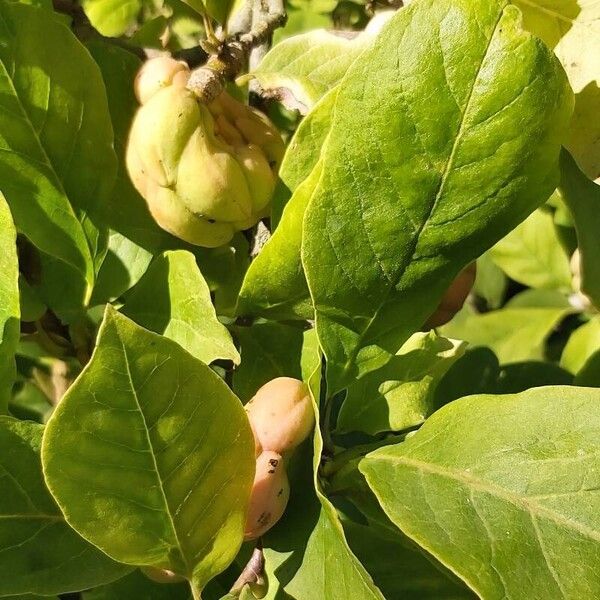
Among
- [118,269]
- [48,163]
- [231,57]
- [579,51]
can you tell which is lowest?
[118,269]

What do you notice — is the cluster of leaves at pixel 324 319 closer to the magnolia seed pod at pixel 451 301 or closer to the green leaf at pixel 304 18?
the magnolia seed pod at pixel 451 301

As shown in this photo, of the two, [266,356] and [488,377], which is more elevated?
[266,356]

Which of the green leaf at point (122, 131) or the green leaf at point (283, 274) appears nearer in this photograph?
the green leaf at point (283, 274)

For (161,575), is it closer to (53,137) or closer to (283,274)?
(283,274)

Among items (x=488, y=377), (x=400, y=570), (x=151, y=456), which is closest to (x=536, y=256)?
(x=488, y=377)

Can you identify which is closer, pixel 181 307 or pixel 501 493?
pixel 501 493

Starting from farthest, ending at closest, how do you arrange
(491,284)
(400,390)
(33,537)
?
(491,284)
(400,390)
(33,537)

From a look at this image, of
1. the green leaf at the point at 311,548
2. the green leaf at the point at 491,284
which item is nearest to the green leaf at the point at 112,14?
the green leaf at the point at 311,548
